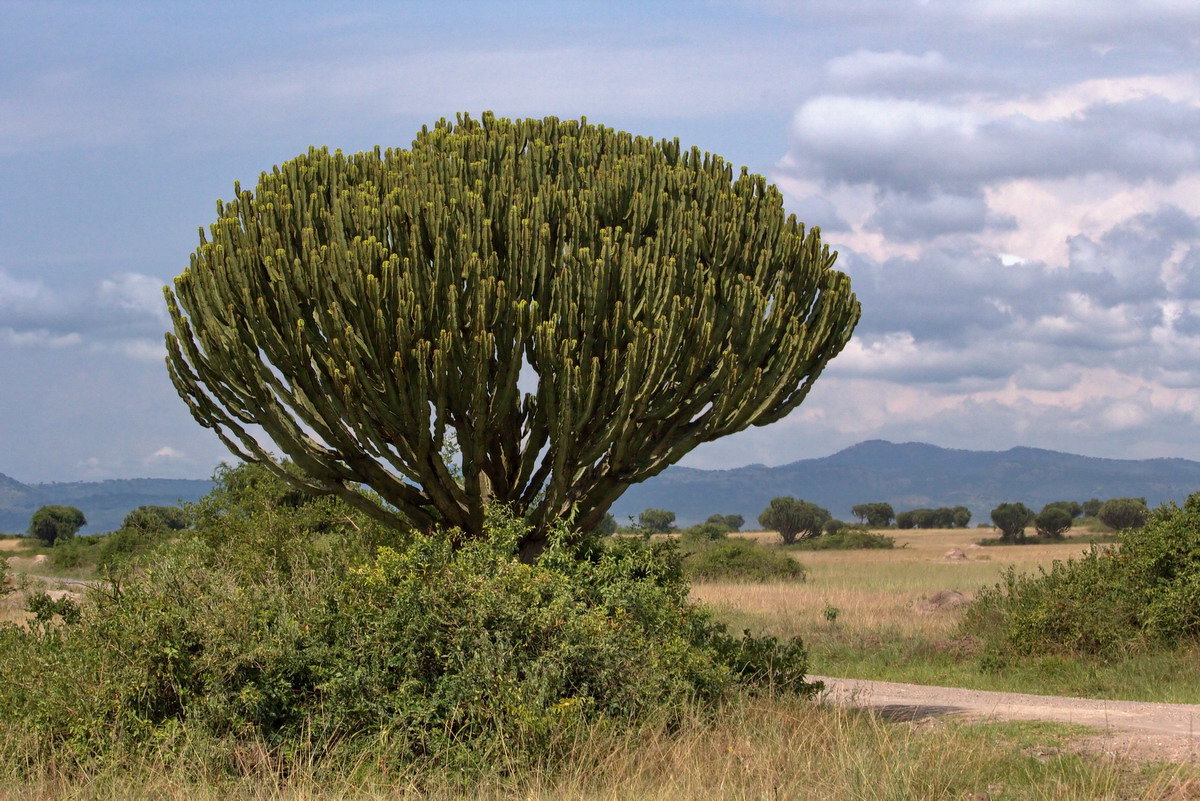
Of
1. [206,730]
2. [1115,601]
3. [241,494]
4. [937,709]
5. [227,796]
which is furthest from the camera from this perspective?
[241,494]

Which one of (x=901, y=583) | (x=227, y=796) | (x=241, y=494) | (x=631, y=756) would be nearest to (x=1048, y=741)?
(x=631, y=756)

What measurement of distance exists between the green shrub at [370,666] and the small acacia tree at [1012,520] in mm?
63766

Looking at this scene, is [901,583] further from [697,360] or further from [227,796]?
[227,796]

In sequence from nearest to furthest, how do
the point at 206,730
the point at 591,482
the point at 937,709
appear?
the point at 206,730 → the point at 591,482 → the point at 937,709

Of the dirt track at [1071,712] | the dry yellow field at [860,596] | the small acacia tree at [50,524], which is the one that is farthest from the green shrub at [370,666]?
the small acacia tree at [50,524]

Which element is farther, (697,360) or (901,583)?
(901,583)

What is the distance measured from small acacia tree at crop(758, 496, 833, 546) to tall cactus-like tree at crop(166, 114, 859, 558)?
5979cm

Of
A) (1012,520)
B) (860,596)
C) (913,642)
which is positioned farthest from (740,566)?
(1012,520)

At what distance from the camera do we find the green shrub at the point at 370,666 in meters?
8.71

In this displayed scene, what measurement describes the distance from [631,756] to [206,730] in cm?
324

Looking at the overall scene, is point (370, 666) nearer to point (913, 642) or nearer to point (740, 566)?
point (913, 642)

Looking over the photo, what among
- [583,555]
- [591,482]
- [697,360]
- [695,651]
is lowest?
[695,651]

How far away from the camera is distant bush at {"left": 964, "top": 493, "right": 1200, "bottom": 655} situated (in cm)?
1580

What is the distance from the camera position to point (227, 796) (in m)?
8.00
